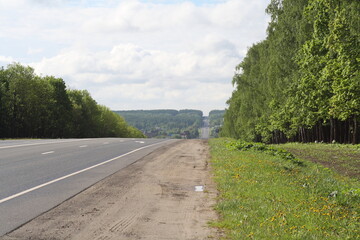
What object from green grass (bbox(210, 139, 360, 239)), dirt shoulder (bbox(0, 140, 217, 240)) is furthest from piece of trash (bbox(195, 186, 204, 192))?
green grass (bbox(210, 139, 360, 239))

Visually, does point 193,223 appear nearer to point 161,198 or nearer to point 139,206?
point 139,206

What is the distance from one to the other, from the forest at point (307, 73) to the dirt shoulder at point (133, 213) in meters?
17.8

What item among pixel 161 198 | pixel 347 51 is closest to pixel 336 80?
pixel 347 51

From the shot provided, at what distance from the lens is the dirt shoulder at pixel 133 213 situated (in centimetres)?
667

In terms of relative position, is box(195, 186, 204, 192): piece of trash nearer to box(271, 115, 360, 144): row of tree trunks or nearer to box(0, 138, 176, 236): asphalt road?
box(0, 138, 176, 236): asphalt road

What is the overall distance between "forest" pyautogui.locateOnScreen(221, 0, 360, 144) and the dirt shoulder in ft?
58.3

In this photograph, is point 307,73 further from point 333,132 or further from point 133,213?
point 133,213

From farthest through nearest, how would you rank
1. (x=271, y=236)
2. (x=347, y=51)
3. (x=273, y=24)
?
(x=273, y=24), (x=347, y=51), (x=271, y=236)

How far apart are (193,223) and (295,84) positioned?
3490 centimetres

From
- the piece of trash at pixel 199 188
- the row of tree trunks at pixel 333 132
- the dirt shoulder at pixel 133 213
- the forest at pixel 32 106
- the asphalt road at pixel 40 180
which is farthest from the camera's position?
the forest at pixel 32 106

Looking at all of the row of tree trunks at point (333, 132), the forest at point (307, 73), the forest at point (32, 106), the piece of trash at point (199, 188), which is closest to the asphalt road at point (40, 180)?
the piece of trash at point (199, 188)

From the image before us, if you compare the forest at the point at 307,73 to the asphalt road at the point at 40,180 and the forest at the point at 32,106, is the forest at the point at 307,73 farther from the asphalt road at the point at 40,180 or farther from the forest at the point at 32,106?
the forest at the point at 32,106

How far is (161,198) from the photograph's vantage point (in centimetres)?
980

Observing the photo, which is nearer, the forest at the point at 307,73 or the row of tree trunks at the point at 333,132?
the forest at the point at 307,73
